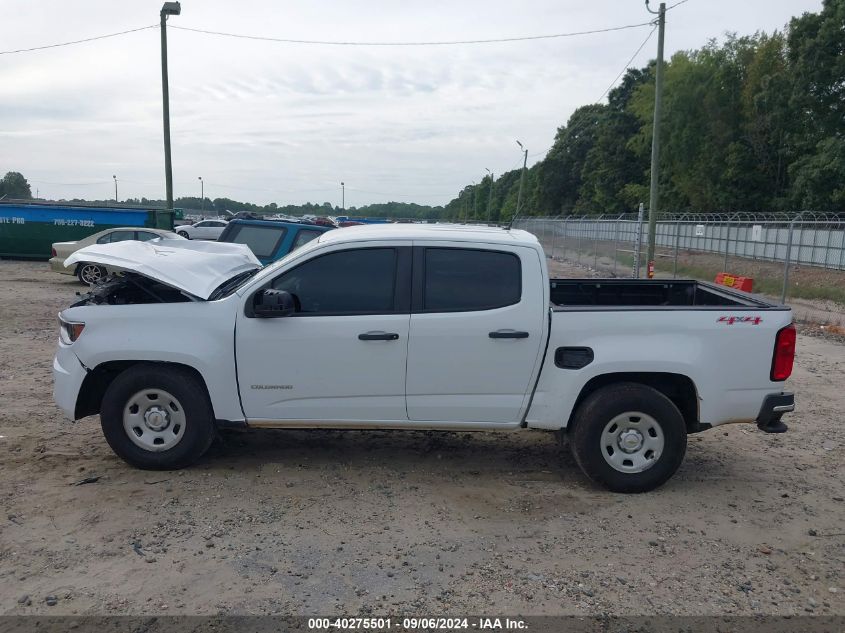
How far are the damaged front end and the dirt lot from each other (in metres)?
1.21

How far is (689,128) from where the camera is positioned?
166 ft

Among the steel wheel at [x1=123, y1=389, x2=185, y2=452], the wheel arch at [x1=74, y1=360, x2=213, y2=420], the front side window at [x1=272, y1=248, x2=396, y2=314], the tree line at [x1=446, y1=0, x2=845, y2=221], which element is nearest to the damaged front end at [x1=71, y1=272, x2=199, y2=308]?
the wheel arch at [x1=74, y1=360, x2=213, y2=420]

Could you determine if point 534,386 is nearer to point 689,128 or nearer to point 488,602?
point 488,602

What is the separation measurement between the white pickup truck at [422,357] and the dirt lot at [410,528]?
1.39 feet

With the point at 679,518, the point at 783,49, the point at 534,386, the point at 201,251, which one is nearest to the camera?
the point at 679,518

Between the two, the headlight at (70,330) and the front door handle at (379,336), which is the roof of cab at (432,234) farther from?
the headlight at (70,330)

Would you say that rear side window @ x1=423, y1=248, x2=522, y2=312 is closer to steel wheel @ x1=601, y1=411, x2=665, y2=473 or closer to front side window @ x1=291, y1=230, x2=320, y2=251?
steel wheel @ x1=601, y1=411, x2=665, y2=473

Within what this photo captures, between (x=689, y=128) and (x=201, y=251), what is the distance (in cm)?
4990

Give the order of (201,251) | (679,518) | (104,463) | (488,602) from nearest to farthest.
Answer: (488,602) < (679,518) < (104,463) < (201,251)

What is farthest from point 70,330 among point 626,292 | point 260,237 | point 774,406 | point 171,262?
point 260,237

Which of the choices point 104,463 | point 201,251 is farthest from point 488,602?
point 201,251

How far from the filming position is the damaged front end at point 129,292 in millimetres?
5703

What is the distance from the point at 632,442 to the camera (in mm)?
5180

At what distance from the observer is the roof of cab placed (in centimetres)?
539
